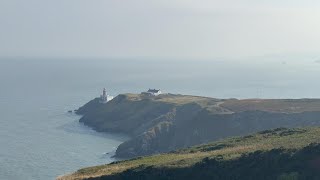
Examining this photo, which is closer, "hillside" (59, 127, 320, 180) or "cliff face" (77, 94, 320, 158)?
"hillside" (59, 127, 320, 180)

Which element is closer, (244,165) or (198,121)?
(244,165)

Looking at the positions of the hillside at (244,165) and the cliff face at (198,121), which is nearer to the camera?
the hillside at (244,165)

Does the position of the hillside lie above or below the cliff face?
above

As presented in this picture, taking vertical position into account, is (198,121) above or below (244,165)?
below

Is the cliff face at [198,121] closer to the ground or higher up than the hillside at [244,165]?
closer to the ground
